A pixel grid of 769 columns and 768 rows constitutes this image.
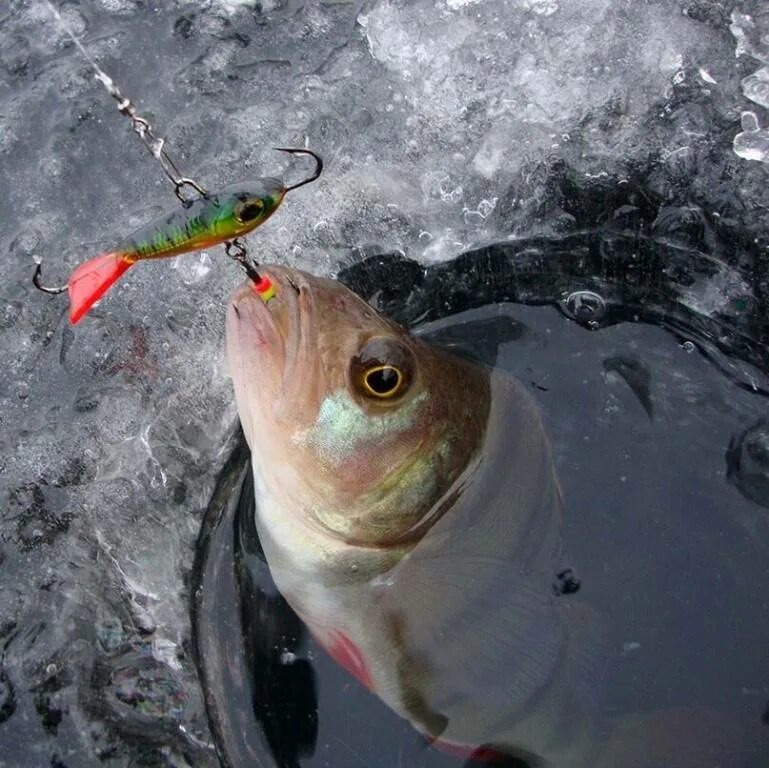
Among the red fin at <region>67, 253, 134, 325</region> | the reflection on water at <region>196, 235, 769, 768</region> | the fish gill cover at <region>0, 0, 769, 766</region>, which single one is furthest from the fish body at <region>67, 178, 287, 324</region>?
the reflection on water at <region>196, 235, 769, 768</region>

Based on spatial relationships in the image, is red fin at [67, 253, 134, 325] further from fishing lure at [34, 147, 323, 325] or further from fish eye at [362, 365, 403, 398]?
fish eye at [362, 365, 403, 398]

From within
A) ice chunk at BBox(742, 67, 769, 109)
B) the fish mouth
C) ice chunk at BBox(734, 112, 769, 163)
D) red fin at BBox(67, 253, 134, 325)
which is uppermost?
red fin at BBox(67, 253, 134, 325)

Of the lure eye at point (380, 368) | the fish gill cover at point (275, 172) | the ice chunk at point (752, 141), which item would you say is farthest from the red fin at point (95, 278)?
the ice chunk at point (752, 141)

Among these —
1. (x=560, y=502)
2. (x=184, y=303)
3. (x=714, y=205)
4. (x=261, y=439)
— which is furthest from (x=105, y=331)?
(x=714, y=205)

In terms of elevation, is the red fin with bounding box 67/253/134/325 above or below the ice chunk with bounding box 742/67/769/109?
above

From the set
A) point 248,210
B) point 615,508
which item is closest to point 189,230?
point 248,210

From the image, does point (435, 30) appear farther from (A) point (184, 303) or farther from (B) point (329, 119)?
(A) point (184, 303)

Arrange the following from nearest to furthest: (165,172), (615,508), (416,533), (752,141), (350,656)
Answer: (165,172) < (416,533) < (350,656) < (615,508) < (752,141)

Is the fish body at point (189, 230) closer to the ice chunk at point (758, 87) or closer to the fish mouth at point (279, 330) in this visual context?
the fish mouth at point (279, 330)

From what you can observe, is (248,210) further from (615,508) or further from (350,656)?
(615,508)
